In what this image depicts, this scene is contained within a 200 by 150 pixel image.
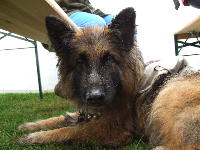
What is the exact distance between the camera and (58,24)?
3764 millimetres

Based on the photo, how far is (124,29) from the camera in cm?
376

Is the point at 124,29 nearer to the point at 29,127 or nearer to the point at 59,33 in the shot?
the point at 59,33

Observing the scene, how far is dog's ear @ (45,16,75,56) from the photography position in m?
3.74

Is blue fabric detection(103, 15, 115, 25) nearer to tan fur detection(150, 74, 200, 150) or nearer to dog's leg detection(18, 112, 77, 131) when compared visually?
dog's leg detection(18, 112, 77, 131)

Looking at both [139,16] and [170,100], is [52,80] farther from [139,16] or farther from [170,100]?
[170,100]

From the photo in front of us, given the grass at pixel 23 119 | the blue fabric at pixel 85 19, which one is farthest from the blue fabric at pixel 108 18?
the grass at pixel 23 119

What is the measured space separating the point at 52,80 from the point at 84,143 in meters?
7.40

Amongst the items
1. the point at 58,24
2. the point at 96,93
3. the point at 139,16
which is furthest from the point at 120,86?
the point at 139,16

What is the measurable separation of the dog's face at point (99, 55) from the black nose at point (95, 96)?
5 cm

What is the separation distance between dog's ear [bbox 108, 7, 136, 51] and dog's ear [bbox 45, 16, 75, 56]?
37cm

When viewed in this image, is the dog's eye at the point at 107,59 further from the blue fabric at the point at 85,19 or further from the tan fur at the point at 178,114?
the blue fabric at the point at 85,19

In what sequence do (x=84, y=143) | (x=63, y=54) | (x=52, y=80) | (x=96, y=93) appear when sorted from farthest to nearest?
(x=52, y=80), (x=63, y=54), (x=84, y=143), (x=96, y=93)

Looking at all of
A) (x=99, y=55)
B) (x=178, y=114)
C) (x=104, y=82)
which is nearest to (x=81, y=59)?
(x=99, y=55)

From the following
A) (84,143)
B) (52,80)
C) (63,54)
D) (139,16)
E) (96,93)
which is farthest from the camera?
(52,80)
